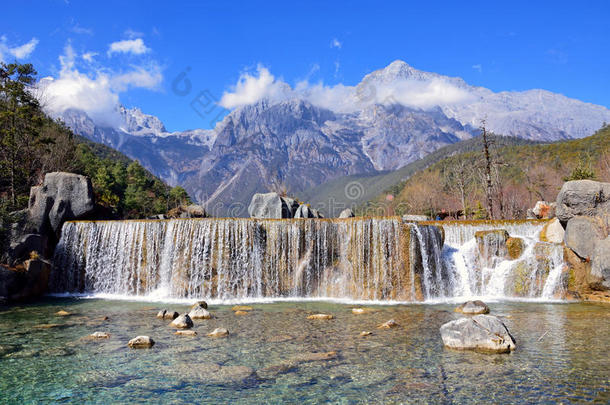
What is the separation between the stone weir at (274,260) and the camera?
775 inches

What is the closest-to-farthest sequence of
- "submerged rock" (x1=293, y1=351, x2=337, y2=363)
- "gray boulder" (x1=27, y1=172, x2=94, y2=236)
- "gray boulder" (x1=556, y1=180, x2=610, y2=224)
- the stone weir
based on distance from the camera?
"submerged rock" (x1=293, y1=351, x2=337, y2=363) → the stone weir → "gray boulder" (x1=556, y1=180, x2=610, y2=224) → "gray boulder" (x1=27, y1=172, x2=94, y2=236)

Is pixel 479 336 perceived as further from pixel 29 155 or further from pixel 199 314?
pixel 29 155

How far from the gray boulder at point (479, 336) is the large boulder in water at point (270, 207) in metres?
23.3

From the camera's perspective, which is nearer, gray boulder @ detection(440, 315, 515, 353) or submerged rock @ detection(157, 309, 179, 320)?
gray boulder @ detection(440, 315, 515, 353)

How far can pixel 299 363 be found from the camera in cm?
925

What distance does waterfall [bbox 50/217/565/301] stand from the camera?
64.7ft

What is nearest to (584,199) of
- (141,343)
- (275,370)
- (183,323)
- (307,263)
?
(307,263)

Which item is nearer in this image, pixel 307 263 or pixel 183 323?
pixel 183 323

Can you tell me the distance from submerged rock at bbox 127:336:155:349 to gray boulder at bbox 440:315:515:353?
24.5 feet

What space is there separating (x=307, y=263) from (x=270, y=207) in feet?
43.9

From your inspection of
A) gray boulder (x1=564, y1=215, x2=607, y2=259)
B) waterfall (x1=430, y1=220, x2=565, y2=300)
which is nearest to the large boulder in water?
waterfall (x1=430, y1=220, x2=565, y2=300)

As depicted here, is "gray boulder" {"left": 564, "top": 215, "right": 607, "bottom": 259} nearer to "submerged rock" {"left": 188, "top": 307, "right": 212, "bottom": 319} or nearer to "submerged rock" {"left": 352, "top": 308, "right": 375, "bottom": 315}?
"submerged rock" {"left": 352, "top": 308, "right": 375, "bottom": 315}

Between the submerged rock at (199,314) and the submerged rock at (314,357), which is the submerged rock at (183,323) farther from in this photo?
the submerged rock at (314,357)

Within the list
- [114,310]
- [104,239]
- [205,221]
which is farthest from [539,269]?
[104,239]
